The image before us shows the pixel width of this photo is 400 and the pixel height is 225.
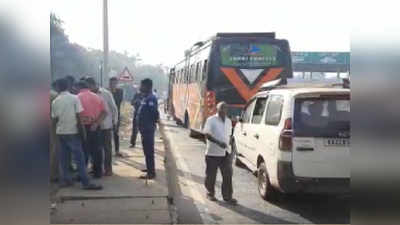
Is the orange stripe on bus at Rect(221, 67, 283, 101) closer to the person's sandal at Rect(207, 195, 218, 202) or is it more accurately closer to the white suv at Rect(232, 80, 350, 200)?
the person's sandal at Rect(207, 195, 218, 202)

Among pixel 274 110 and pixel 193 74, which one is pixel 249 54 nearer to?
pixel 193 74

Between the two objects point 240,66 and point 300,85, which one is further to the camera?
point 240,66

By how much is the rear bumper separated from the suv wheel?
74cm

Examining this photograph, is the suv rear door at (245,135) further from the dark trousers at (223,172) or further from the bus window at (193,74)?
the bus window at (193,74)

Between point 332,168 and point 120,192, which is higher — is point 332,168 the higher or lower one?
the higher one

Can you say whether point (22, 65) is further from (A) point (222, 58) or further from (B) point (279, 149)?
(A) point (222, 58)

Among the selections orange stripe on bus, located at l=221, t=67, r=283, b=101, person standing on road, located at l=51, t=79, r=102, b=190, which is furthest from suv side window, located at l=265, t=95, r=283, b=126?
orange stripe on bus, located at l=221, t=67, r=283, b=101

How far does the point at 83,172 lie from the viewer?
22.8ft

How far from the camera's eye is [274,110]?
7.04 meters

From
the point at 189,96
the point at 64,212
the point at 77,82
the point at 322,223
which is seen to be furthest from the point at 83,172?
the point at 189,96

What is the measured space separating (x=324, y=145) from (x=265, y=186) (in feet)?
4.25

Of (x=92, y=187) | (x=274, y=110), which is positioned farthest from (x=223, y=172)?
(x=92, y=187)

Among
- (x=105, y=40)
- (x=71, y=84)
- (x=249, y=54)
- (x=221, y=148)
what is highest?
(x=105, y=40)

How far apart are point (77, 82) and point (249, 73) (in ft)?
20.6
